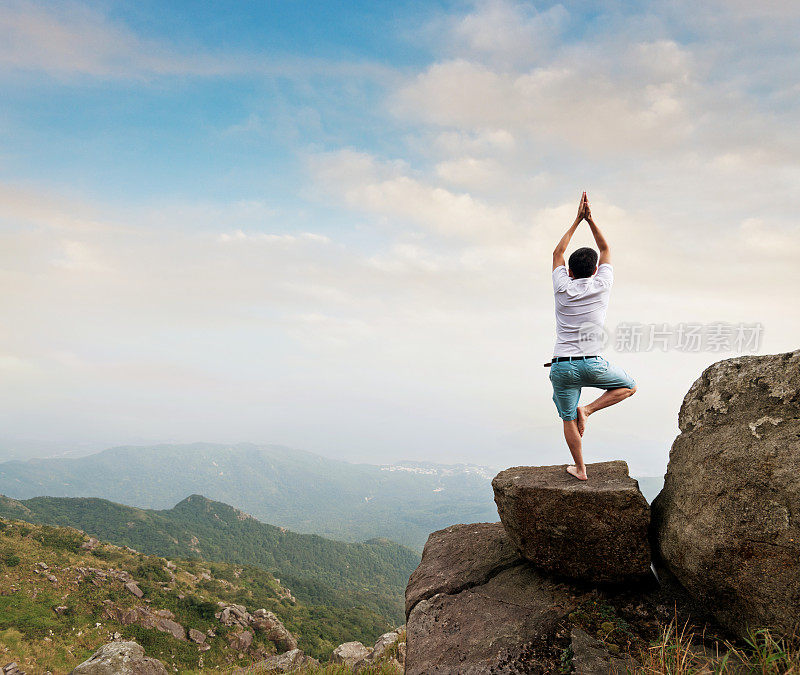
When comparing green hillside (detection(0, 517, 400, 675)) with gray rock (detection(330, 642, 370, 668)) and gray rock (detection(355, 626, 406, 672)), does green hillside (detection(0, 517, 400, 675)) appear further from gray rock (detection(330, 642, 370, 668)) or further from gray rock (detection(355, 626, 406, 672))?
gray rock (detection(355, 626, 406, 672))

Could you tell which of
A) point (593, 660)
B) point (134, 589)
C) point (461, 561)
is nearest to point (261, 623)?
point (134, 589)

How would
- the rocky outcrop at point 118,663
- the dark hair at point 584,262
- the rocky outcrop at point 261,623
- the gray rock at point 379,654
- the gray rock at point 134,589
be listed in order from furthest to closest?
the rocky outcrop at point 261,623 → the gray rock at point 134,589 → the rocky outcrop at point 118,663 → the gray rock at point 379,654 → the dark hair at point 584,262

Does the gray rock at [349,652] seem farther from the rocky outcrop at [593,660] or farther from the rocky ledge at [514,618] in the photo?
the rocky outcrop at [593,660]

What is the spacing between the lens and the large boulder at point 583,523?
646 cm

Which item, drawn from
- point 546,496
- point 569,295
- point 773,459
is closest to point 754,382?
point 773,459

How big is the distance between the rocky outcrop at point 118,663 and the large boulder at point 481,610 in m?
11.7

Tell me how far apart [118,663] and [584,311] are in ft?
59.5

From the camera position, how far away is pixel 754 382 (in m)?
6.11

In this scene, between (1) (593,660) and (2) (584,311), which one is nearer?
(1) (593,660)

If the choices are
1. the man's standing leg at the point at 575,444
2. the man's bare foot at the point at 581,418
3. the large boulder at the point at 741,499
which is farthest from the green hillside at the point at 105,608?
the large boulder at the point at 741,499

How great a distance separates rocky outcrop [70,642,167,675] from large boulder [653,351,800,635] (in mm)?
16817

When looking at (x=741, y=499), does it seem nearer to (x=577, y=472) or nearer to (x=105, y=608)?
(x=577, y=472)

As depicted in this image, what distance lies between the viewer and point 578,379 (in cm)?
683

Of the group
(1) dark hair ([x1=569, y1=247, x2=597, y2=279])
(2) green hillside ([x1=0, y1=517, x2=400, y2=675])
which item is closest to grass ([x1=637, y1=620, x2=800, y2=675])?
(1) dark hair ([x1=569, y1=247, x2=597, y2=279])
